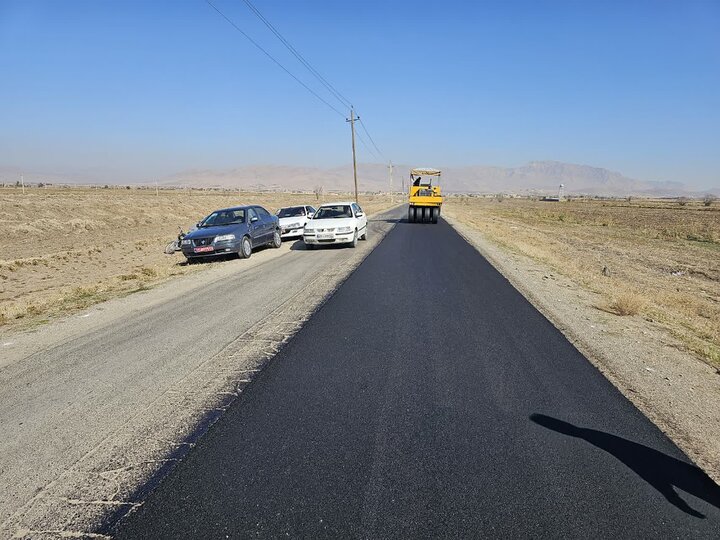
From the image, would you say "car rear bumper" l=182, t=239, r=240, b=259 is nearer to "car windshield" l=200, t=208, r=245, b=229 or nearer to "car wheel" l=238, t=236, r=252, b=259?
"car wheel" l=238, t=236, r=252, b=259

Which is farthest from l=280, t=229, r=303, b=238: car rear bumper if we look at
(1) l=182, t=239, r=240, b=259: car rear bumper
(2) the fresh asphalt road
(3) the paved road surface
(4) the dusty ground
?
(2) the fresh asphalt road

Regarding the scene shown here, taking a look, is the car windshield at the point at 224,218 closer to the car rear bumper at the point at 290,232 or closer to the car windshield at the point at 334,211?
the car windshield at the point at 334,211

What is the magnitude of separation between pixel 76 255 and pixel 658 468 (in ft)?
69.7

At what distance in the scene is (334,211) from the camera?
18438mm

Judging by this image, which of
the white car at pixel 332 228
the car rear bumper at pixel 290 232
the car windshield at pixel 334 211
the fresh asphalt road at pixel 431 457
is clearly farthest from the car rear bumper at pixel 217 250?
the fresh asphalt road at pixel 431 457

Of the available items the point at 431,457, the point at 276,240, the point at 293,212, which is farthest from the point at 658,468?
the point at 293,212

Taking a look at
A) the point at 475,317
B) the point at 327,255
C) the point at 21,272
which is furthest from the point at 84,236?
the point at 475,317

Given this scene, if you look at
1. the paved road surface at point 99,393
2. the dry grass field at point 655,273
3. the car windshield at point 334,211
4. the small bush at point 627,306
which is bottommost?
the dry grass field at point 655,273

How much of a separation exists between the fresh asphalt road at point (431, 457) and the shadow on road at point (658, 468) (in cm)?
1

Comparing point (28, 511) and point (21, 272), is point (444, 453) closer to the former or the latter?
point (28, 511)

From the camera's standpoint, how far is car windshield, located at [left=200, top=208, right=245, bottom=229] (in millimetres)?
16062

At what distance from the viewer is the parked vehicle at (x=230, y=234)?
14.7 m

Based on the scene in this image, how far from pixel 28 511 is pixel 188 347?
3.13 metres

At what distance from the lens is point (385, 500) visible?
284 centimetres
